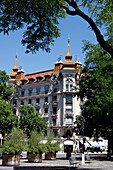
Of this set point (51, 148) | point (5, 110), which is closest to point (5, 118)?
point (5, 110)

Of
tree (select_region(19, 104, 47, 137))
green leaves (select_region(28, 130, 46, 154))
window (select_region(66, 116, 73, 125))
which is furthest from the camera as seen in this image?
window (select_region(66, 116, 73, 125))

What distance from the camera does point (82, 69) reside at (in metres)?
27.1

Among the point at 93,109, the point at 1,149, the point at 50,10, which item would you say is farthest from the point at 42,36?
the point at 93,109

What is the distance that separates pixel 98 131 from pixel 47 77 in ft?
107

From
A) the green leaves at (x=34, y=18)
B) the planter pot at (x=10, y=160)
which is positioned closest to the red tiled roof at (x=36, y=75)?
the planter pot at (x=10, y=160)

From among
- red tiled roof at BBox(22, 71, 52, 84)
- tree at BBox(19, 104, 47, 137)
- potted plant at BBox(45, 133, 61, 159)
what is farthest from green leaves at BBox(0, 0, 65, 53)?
red tiled roof at BBox(22, 71, 52, 84)

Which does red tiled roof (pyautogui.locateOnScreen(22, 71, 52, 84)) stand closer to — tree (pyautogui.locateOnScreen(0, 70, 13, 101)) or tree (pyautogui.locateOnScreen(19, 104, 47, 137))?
tree (pyautogui.locateOnScreen(19, 104, 47, 137))

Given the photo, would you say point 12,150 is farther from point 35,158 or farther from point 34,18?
point 34,18

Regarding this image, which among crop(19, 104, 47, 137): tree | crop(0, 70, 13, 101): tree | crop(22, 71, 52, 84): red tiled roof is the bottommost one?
crop(19, 104, 47, 137): tree

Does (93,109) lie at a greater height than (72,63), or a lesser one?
lesser

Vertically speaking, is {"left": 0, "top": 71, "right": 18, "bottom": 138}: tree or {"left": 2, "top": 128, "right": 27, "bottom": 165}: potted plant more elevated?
{"left": 0, "top": 71, "right": 18, "bottom": 138}: tree

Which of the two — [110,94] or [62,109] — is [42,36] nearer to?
[110,94]

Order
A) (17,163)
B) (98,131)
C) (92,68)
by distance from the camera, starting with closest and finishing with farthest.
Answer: (17,163) < (92,68) < (98,131)

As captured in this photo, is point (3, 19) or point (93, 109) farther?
point (93, 109)
